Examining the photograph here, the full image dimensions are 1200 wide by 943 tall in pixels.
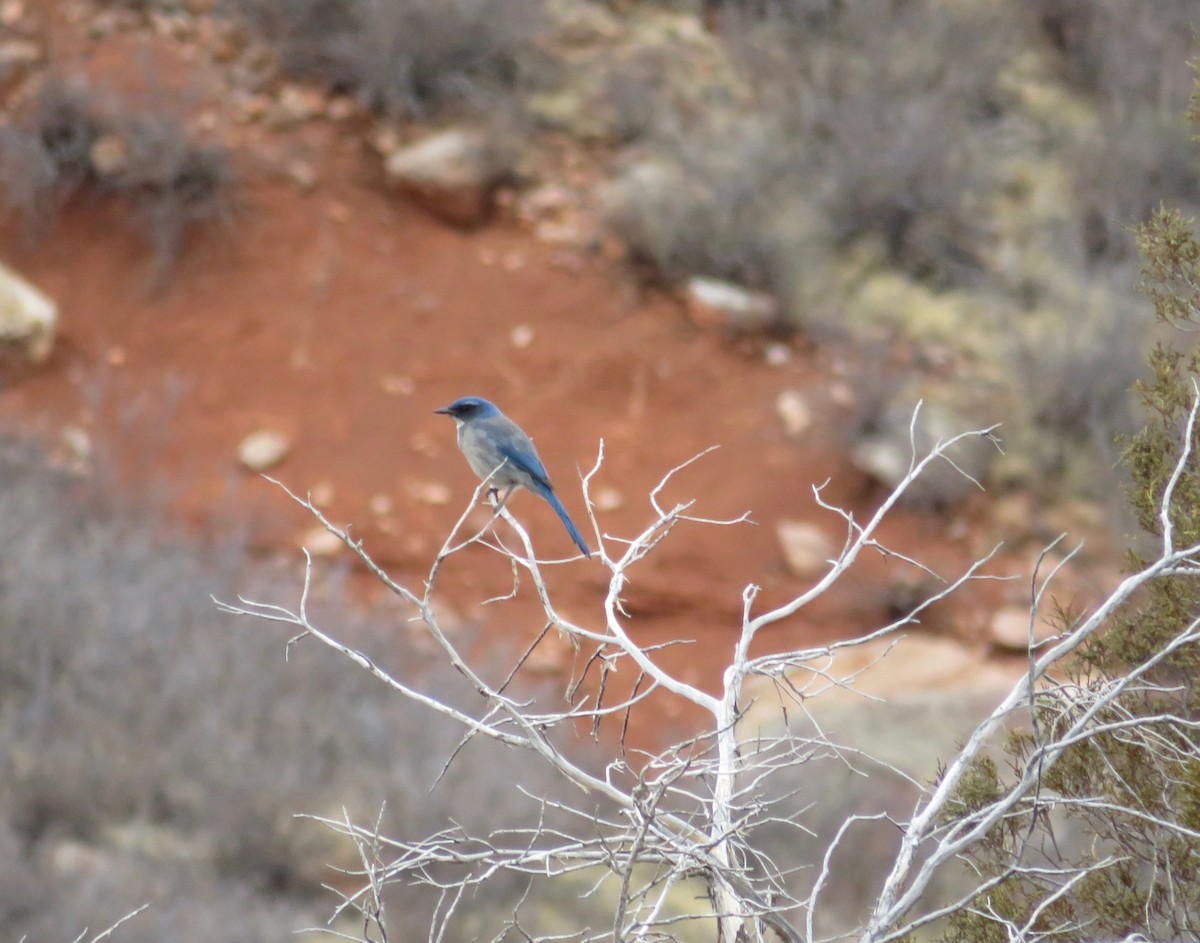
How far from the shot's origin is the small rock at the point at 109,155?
10.7 m

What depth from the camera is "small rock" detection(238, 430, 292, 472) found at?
9.61m

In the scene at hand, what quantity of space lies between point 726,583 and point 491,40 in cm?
529

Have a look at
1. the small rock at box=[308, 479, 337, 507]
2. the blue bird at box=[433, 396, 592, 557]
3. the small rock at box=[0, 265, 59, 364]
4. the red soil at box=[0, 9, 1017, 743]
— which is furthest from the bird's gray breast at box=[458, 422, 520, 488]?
the small rock at box=[0, 265, 59, 364]

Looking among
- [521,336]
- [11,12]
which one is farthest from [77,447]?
[11,12]

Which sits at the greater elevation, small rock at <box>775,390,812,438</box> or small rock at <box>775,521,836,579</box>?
small rock at <box>775,390,812,438</box>

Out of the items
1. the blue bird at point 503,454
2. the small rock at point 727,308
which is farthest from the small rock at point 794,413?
the blue bird at point 503,454

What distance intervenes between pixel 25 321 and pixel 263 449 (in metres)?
1.85

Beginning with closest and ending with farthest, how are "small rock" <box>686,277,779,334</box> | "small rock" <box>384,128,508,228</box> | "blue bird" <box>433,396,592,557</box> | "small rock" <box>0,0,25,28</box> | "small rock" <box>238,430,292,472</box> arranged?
"blue bird" <box>433,396,592,557</box> < "small rock" <box>238,430,292,472</box> < "small rock" <box>686,277,779,334</box> < "small rock" <box>384,128,508,228</box> < "small rock" <box>0,0,25,28</box>

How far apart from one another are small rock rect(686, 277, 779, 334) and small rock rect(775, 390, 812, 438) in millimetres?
765

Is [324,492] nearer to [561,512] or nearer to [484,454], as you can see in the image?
[484,454]

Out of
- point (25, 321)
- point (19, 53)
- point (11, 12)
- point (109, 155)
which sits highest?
point (11, 12)

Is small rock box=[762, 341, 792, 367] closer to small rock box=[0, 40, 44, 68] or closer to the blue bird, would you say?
the blue bird

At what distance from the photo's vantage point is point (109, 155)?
35.2 ft

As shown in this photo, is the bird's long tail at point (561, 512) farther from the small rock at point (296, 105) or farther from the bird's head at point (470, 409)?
the small rock at point (296, 105)
